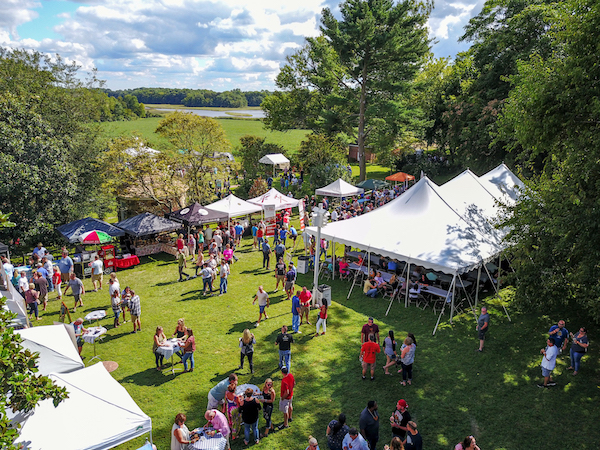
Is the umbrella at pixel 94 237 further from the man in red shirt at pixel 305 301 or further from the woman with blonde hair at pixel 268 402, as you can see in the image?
the woman with blonde hair at pixel 268 402

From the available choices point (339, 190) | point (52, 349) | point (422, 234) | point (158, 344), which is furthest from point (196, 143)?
point (52, 349)

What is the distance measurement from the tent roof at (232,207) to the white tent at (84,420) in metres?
13.1

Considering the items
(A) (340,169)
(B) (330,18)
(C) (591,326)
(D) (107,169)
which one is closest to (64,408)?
(C) (591,326)

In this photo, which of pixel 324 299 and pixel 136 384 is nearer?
pixel 136 384

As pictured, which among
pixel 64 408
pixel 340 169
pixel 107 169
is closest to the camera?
pixel 64 408

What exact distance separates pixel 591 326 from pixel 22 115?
22.5 m

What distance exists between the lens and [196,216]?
18.5 m

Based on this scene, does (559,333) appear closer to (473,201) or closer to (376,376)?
(376,376)

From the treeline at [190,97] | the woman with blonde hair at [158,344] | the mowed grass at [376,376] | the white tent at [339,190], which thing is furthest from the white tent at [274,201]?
the treeline at [190,97]

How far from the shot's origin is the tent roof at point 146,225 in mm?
17031

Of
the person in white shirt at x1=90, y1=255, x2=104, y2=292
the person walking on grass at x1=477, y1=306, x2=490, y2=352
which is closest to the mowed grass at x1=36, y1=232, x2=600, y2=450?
the person walking on grass at x1=477, y1=306, x2=490, y2=352

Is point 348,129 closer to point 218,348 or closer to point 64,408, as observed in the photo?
point 218,348

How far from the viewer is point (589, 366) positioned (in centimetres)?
952

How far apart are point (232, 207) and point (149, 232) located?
4147 mm
